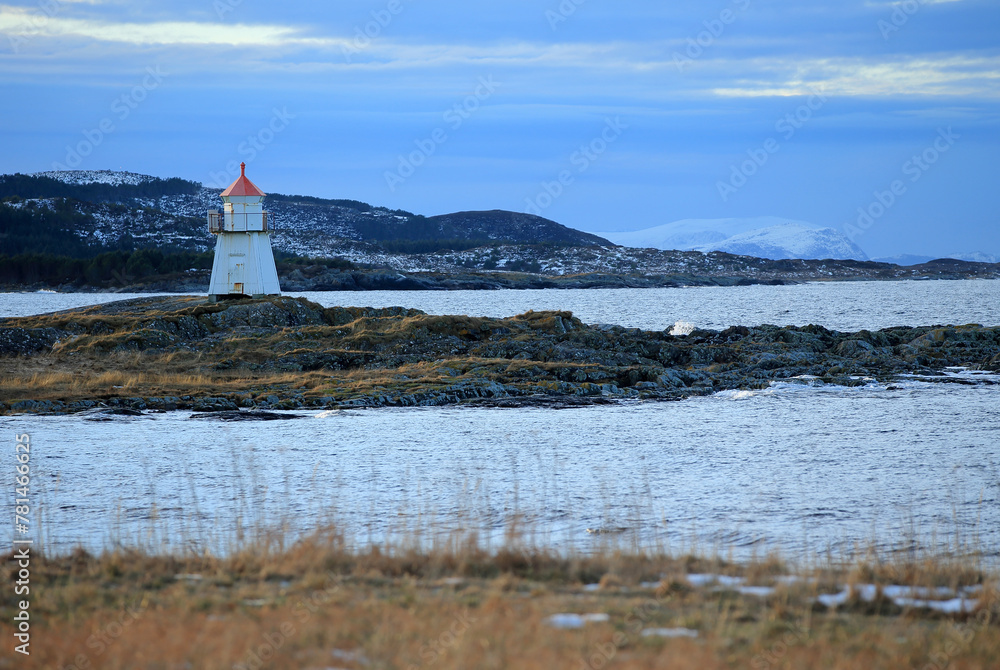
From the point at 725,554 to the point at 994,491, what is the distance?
6.81m

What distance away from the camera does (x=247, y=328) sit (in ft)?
120

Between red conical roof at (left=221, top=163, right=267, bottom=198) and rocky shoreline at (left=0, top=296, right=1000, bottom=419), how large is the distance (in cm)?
868

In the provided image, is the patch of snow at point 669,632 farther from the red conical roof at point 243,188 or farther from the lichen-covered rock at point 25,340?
the red conical roof at point 243,188

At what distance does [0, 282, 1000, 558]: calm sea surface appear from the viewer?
39.0 ft

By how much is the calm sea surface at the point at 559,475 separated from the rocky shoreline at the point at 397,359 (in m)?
2.11

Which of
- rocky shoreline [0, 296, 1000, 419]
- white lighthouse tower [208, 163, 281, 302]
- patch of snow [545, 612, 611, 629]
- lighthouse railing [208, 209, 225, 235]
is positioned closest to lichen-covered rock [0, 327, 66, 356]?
rocky shoreline [0, 296, 1000, 419]

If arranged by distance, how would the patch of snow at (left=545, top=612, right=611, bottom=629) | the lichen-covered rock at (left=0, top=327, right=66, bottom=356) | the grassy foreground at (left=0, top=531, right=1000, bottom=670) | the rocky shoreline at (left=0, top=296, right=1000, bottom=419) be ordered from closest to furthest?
the grassy foreground at (left=0, top=531, right=1000, bottom=670) → the patch of snow at (left=545, top=612, right=611, bottom=629) → the rocky shoreline at (left=0, top=296, right=1000, bottom=419) → the lichen-covered rock at (left=0, top=327, right=66, bottom=356)

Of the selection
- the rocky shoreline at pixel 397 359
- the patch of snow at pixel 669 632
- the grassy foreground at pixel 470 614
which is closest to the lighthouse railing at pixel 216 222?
the rocky shoreline at pixel 397 359

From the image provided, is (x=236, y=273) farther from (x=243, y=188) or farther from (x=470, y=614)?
(x=470, y=614)

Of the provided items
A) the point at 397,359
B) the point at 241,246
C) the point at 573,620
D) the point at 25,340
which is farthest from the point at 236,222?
the point at 573,620

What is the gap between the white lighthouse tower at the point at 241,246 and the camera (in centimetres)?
4600

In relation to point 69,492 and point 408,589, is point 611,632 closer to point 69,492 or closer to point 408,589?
point 408,589

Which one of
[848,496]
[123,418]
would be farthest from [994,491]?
[123,418]

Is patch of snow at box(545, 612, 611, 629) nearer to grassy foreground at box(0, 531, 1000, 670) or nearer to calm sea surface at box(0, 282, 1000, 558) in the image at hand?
grassy foreground at box(0, 531, 1000, 670)
